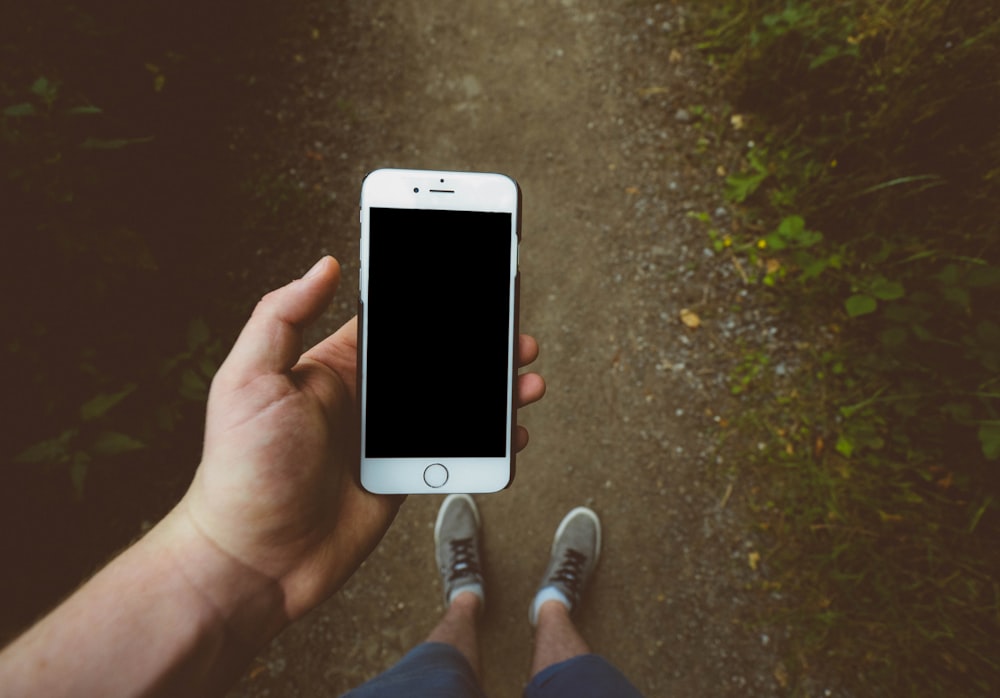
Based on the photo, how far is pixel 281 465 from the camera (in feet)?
5.23

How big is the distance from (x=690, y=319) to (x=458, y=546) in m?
1.96

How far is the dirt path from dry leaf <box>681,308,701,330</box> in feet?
0.14

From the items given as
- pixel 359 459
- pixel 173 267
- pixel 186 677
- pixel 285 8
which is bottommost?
pixel 186 677

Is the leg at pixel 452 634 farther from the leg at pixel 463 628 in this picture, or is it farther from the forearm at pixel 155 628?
the forearm at pixel 155 628

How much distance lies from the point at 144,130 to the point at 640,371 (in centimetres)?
320

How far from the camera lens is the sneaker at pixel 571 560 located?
286cm

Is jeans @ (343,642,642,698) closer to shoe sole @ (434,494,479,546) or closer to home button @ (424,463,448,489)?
shoe sole @ (434,494,479,546)

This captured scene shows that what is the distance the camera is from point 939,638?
2670mm

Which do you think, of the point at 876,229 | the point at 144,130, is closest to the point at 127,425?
the point at 144,130

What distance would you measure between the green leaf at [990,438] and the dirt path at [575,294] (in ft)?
3.71

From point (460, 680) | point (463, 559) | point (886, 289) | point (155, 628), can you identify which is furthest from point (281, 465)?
point (886, 289)

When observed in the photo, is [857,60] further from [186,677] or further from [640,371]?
[186,677]

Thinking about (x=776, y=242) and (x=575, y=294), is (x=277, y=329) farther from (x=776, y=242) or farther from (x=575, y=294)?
(x=776, y=242)

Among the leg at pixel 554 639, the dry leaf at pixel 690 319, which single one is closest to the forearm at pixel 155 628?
the leg at pixel 554 639
